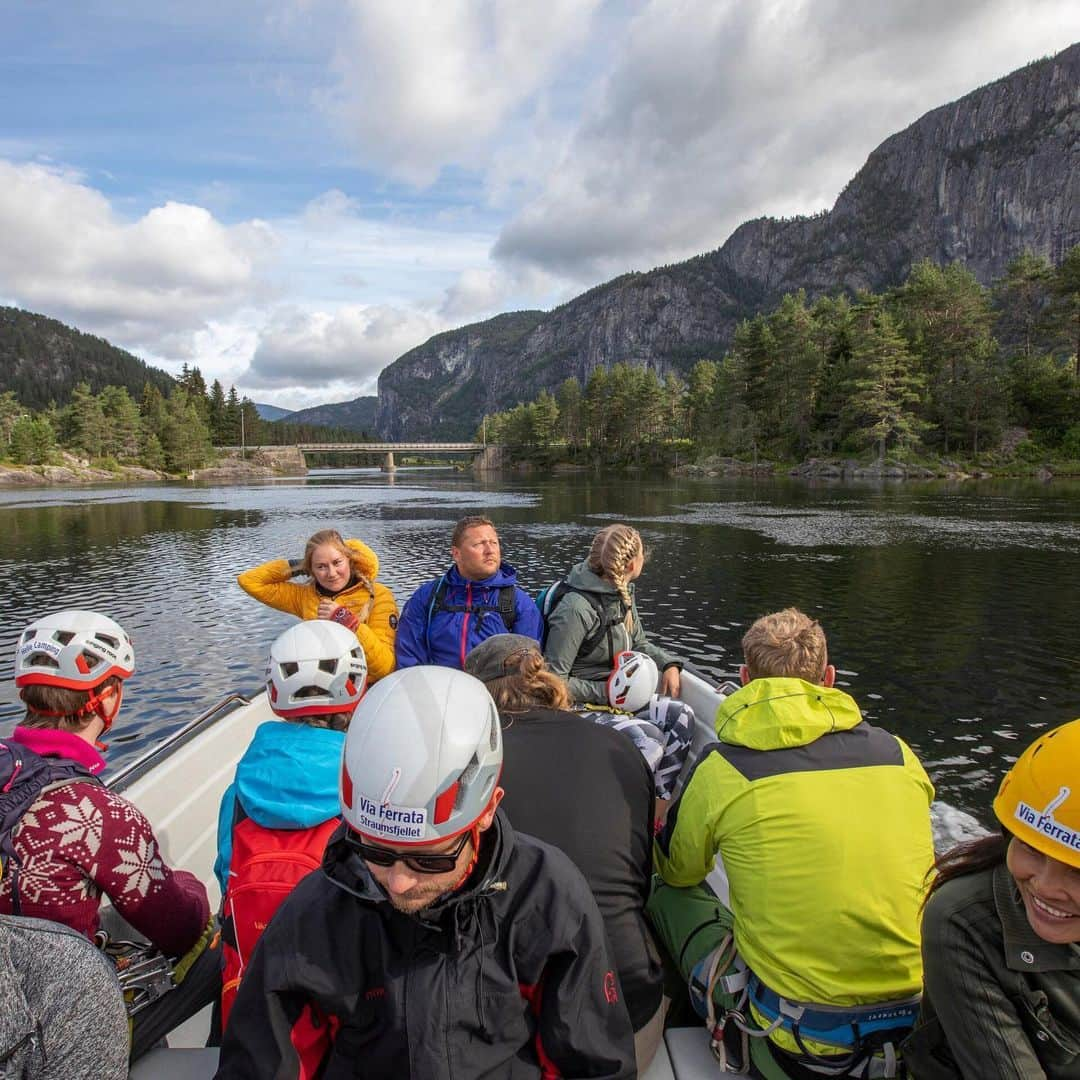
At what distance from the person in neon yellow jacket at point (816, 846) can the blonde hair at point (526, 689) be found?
72cm

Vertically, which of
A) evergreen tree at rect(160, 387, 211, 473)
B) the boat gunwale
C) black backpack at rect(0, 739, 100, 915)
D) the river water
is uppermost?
evergreen tree at rect(160, 387, 211, 473)

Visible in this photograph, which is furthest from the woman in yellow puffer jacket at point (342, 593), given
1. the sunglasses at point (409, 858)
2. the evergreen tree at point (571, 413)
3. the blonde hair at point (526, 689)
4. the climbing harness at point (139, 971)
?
the evergreen tree at point (571, 413)

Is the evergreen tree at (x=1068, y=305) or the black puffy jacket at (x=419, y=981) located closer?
the black puffy jacket at (x=419, y=981)

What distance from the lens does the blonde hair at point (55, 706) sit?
2.84 meters

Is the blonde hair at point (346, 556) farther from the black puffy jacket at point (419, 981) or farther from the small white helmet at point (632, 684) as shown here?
the black puffy jacket at point (419, 981)

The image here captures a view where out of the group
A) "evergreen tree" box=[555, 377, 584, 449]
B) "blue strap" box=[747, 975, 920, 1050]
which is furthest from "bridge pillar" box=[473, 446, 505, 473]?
"blue strap" box=[747, 975, 920, 1050]

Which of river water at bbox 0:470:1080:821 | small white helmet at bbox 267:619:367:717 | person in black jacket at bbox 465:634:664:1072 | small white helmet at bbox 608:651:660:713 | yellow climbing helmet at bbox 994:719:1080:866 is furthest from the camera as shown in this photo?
river water at bbox 0:470:1080:821

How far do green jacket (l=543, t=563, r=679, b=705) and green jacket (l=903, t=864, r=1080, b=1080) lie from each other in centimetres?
336

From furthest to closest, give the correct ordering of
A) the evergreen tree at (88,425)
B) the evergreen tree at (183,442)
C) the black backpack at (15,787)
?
the evergreen tree at (183,442)
the evergreen tree at (88,425)
the black backpack at (15,787)

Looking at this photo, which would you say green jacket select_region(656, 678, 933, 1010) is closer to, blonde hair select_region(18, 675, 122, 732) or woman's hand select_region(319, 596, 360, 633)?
blonde hair select_region(18, 675, 122, 732)

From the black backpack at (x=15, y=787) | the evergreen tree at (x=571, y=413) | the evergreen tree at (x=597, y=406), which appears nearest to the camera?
the black backpack at (x=15, y=787)

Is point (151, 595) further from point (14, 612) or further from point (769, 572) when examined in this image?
point (769, 572)

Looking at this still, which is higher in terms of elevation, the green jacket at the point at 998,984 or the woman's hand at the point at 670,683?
the green jacket at the point at 998,984

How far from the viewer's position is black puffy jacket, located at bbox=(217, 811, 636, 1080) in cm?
173
